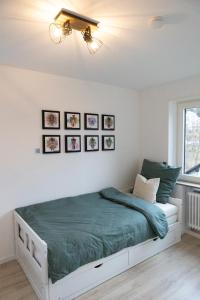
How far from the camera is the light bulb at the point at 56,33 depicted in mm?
→ 1610

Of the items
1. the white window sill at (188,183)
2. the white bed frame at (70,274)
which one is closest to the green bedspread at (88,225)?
the white bed frame at (70,274)

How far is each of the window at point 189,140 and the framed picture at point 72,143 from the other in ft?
5.24

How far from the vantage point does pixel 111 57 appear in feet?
7.48

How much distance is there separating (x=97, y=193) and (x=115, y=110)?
53.8 inches

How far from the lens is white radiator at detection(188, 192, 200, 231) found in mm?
3033

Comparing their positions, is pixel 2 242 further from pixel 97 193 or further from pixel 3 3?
pixel 3 3

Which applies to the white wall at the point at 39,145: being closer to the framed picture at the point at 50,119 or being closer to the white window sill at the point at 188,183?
the framed picture at the point at 50,119

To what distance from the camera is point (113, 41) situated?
190 centimetres

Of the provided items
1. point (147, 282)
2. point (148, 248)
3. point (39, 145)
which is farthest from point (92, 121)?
point (147, 282)

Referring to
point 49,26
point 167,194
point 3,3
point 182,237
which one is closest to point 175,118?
point 167,194

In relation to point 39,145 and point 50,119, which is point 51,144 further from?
point 50,119

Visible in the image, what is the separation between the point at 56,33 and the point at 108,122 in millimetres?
1866

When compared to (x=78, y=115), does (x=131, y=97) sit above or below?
above

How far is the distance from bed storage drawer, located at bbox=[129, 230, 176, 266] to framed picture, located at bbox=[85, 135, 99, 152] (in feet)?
4.87
